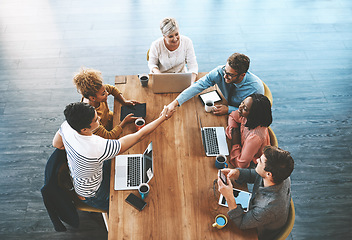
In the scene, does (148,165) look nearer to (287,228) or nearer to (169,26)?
(287,228)

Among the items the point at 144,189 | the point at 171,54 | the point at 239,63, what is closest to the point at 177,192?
the point at 144,189

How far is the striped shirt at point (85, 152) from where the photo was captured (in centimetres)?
210

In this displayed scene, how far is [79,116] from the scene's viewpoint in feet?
6.64

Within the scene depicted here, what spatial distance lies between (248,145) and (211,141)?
0.34 metres

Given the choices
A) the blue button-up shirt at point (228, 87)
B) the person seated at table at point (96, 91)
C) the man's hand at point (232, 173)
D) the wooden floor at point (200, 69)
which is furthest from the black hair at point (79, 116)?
the wooden floor at point (200, 69)

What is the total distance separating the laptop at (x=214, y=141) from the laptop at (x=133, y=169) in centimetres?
48

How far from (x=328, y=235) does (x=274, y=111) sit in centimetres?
157

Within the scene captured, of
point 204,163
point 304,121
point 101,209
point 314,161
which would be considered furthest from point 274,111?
point 101,209

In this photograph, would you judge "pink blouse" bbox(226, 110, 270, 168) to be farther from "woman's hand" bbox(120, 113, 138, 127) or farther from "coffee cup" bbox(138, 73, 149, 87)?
"coffee cup" bbox(138, 73, 149, 87)

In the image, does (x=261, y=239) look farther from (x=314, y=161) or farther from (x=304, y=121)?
(x=304, y=121)

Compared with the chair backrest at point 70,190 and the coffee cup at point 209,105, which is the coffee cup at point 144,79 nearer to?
the coffee cup at point 209,105

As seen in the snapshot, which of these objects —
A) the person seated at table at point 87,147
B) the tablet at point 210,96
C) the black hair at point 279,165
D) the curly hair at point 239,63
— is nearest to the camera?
the black hair at point 279,165

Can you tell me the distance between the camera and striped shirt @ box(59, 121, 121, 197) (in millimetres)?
2102

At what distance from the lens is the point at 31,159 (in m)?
Answer: 3.44
